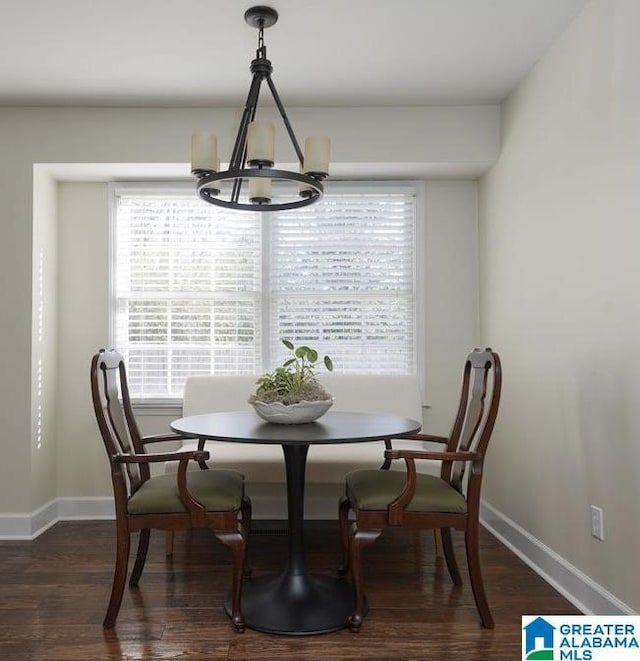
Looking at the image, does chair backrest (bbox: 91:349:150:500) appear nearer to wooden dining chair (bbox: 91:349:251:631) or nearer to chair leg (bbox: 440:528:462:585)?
wooden dining chair (bbox: 91:349:251:631)

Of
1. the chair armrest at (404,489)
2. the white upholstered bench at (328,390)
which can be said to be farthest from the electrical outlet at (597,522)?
the white upholstered bench at (328,390)

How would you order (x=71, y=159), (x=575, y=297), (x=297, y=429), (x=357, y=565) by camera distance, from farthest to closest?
(x=71, y=159) → (x=575, y=297) → (x=297, y=429) → (x=357, y=565)

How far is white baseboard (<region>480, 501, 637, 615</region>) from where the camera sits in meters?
2.42

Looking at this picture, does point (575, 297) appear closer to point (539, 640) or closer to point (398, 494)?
point (398, 494)

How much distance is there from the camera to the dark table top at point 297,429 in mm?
2283

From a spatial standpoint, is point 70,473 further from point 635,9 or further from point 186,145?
point 635,9

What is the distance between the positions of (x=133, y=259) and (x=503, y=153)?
241 cm

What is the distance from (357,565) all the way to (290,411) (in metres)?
0.64

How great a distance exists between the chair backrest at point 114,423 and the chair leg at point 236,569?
0.44 m

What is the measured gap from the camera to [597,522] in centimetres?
252

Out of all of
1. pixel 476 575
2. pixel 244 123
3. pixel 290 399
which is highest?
pixel 244 123

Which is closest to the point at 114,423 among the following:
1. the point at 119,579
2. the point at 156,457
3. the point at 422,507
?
the point at 156,457

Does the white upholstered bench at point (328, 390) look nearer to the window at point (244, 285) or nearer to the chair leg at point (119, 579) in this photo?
the window at point (244, 285)

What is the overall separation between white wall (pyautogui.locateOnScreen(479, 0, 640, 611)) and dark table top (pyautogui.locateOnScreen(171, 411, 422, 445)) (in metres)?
0.75
